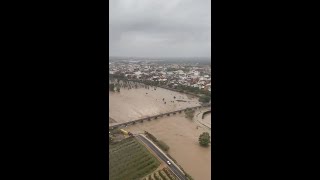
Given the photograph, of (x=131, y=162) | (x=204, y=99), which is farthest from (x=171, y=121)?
(x=131, y=162)

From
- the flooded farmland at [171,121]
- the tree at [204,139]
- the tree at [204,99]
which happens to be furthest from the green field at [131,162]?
the tree at [204,99]

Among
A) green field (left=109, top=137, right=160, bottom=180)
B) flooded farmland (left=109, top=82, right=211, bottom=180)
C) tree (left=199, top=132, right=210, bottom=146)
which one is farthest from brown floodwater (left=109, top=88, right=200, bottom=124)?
green field (left=109, top=137, right=160, bottom=180)

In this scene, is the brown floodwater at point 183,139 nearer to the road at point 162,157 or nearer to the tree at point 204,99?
the road at point 162,157

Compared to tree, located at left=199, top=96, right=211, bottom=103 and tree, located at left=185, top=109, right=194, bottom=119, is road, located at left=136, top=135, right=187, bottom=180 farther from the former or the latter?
tree, located at left=185, top=109, right=194, bottom=119

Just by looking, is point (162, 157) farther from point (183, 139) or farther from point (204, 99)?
point (204, 99)
